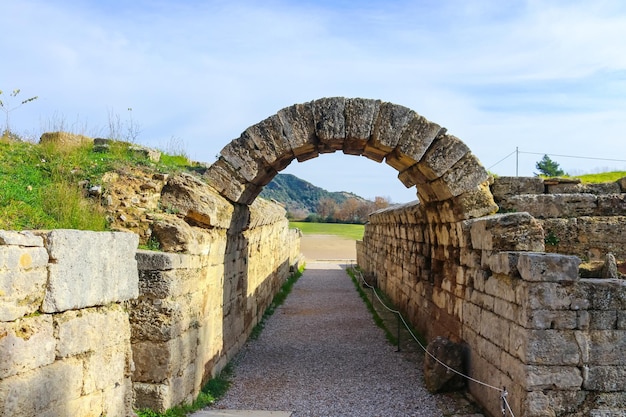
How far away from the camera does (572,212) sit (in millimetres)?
7664

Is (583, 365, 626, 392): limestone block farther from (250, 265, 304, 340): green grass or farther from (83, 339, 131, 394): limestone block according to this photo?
(250, 265, 304, 340): green grass

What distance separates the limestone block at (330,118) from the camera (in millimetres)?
7453

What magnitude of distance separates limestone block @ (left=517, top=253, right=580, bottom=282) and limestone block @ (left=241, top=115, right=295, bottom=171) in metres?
3.63

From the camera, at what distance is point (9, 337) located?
303 cm

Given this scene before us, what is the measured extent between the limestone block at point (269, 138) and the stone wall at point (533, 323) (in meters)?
2.73

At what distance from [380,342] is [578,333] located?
17.4ft

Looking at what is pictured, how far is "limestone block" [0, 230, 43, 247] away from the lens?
3015 mm

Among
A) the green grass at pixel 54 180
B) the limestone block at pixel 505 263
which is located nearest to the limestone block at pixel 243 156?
the green grass at pixel 54 180

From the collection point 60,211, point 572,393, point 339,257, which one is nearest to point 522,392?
point 572,393

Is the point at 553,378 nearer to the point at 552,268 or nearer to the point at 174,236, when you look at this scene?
the point at 552,268

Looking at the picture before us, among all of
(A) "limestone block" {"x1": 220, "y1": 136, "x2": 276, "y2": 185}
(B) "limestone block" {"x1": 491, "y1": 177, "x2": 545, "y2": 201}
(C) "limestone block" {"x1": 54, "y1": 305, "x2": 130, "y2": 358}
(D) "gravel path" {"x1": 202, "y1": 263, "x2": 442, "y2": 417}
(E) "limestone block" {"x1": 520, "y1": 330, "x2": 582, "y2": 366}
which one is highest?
(A) "limestone block" {"x1": 220, "y1": 136, "x2": 276, "y2": 185}

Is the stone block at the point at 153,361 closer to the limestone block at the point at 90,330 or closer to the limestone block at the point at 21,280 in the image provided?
the limestone block at the point at 90,330

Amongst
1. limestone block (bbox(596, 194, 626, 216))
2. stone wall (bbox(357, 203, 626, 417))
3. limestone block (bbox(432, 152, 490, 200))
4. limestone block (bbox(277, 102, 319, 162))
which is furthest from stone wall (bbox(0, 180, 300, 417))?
limestone block (bbox(596, 194, 626, 216))

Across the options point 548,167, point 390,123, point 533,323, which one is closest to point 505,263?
point 533,323
